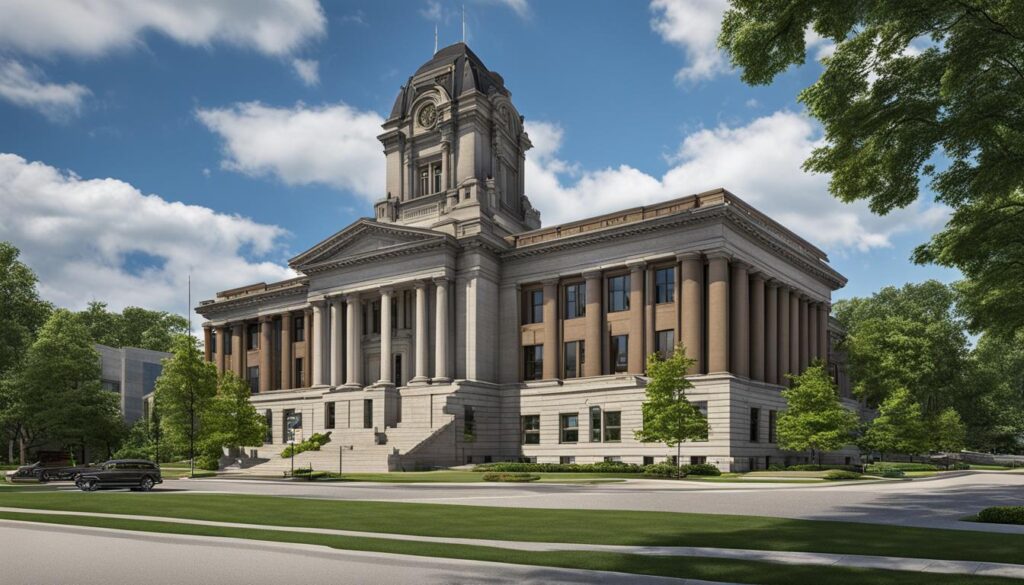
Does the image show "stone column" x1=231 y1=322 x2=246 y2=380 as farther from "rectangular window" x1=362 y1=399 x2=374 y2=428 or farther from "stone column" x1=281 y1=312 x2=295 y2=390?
"rectangular window" x1=362 y1=399 x2=374 y2=428

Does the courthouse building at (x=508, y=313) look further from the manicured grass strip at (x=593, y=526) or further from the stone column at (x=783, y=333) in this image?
the manicured grass strip at (x=593, y=526)

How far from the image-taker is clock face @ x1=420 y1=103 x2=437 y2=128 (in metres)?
74.7

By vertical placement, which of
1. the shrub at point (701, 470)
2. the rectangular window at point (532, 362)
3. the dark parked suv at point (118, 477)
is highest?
the rectangular window at point (532, 362)

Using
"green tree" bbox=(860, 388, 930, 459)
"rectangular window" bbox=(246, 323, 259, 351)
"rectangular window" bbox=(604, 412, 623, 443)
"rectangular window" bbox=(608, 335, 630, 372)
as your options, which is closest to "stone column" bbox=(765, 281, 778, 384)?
"green tree" bbox=(860, 388, 930, 459)

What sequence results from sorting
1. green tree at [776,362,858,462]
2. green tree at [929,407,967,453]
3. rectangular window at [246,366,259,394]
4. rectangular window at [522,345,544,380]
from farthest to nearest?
rectangular window at [246,366,259,394]
green tree at [929,407,967,453]
rectangular window at [522,345,544,380]
green tree at [776,362,858,462]

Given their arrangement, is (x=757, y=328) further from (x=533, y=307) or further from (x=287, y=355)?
(x=287, y=355)

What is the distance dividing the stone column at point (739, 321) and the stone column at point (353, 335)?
32141mm

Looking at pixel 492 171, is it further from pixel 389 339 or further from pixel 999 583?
pixel 999 583

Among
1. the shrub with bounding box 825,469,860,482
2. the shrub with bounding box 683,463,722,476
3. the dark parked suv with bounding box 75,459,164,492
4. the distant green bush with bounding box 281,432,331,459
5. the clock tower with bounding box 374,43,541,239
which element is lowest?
the distant green bush with bounding box 281,432,331,459

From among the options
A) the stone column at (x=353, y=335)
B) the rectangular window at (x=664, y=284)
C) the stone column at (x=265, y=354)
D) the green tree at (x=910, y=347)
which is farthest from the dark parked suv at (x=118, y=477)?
the green tree at (x=910, y=347)

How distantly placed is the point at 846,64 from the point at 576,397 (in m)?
40.3

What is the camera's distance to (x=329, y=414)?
6631 cm

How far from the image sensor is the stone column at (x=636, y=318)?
5581cm

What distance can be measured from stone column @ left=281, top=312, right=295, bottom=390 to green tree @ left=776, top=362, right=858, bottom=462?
49.1m
